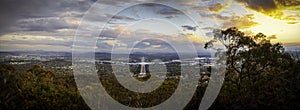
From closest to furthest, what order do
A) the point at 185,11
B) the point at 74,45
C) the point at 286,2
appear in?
1. the point at 74,45
2. the point at 185,11
3. the point at 286,2

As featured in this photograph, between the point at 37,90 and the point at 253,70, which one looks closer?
the point at 37,90

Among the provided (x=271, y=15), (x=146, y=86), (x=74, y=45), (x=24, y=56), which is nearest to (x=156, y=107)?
(x=146, y=86)

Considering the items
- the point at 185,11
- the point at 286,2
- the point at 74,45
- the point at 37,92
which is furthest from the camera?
the point at 286,2

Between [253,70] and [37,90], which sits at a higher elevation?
[253,70]

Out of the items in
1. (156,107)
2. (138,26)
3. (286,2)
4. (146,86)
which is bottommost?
(156,107)

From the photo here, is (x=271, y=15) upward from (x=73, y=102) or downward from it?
upward

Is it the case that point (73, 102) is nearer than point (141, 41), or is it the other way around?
point (73, 102)

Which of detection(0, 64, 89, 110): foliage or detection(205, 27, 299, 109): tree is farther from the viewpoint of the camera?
detection(205, 27, 299, 109): tree

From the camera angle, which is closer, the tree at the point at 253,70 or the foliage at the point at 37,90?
the foliage at the point at 37,90

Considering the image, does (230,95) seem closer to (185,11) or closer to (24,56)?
(185,11)
